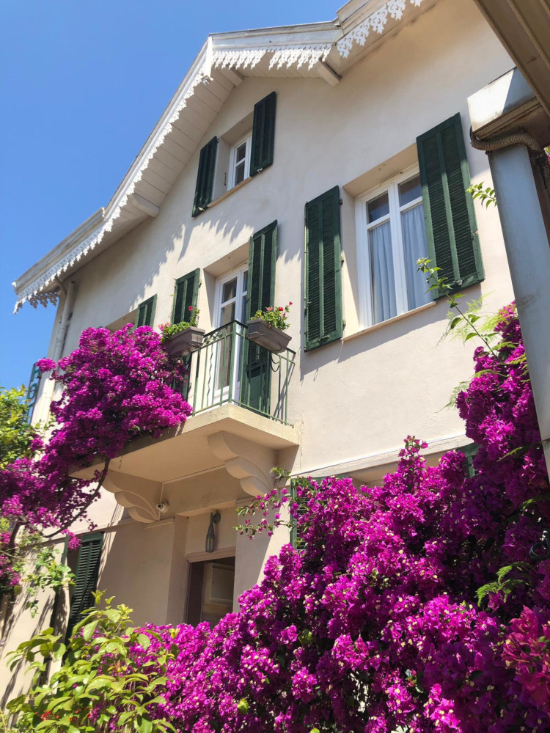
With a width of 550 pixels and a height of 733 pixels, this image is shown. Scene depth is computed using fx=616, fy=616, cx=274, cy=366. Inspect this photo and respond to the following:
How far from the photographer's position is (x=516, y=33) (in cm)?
261

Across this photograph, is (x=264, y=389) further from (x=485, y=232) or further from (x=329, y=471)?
(x=485, y=232)

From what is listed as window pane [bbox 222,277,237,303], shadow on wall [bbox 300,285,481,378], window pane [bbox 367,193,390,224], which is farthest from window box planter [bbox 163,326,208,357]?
window pane [bbox 367,193,390,224]

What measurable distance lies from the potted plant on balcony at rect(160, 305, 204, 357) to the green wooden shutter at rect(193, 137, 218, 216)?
2996 millimetres

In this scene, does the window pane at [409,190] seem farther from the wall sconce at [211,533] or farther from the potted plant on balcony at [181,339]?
the wall sconce at [211,533]

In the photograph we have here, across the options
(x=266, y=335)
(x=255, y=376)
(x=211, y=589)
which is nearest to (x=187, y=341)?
(x=255, y=376)

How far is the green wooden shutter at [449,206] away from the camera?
5516 millimetres

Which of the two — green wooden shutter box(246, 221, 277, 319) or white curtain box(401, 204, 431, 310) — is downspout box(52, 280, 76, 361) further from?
white curtain box(401, 204, 431, 310)

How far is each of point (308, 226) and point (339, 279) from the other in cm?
99

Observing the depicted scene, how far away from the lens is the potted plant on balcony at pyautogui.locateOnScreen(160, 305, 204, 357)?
22.6 ft

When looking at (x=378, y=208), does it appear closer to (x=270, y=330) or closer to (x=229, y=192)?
(x=270, y=330)

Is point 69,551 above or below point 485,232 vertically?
below

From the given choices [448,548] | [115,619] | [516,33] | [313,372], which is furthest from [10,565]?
[516,33]

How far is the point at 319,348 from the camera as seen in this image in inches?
256

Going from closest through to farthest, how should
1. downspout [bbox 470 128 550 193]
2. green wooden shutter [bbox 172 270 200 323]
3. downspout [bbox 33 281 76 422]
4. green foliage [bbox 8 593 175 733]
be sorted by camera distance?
downspout [bbox 470 128 550 193], green foliage [bbox 8 593 175 733], green wooden shutter [bbox 172 270 200 323], downspout [bbox 33 281 76 422]
